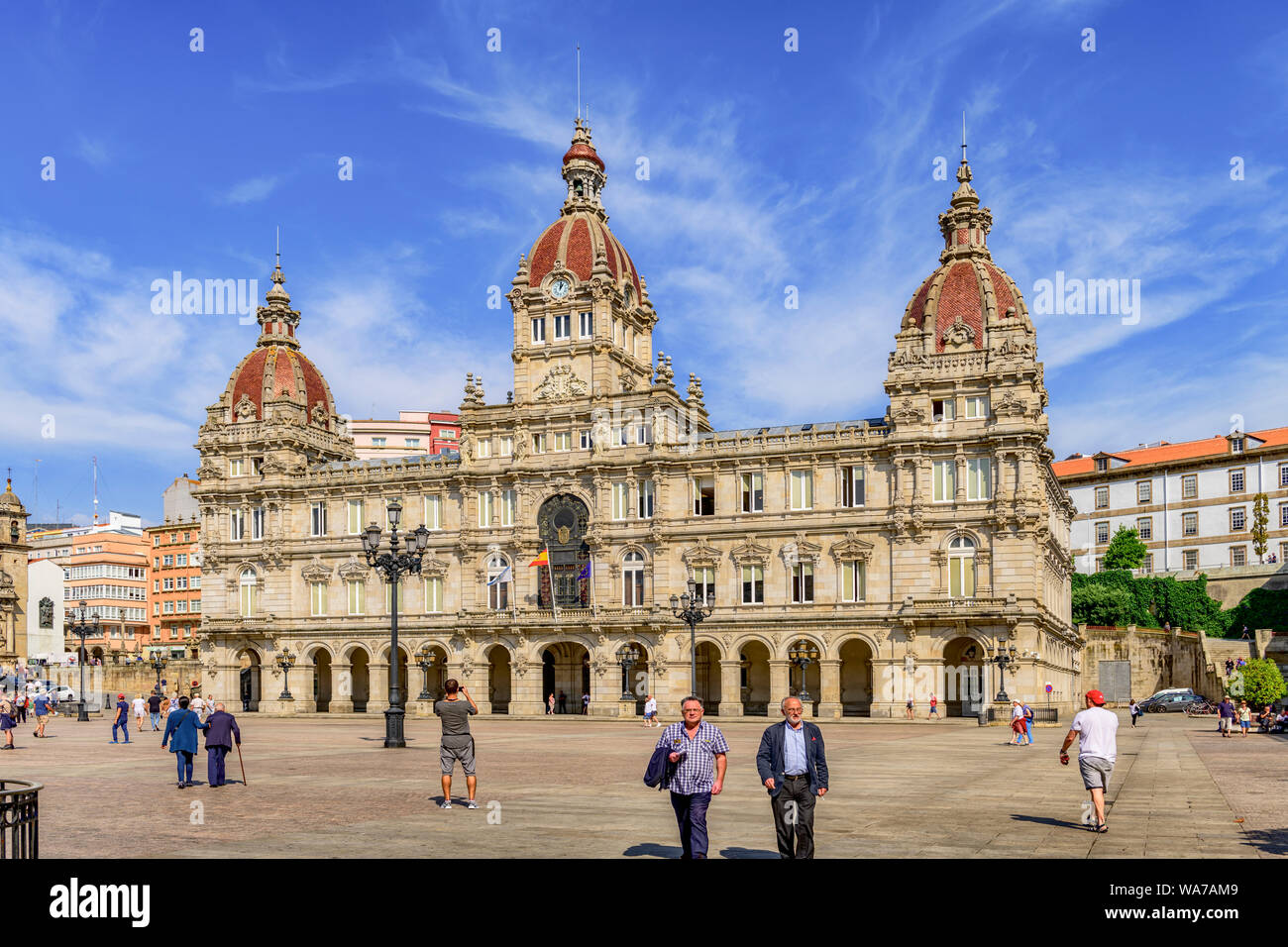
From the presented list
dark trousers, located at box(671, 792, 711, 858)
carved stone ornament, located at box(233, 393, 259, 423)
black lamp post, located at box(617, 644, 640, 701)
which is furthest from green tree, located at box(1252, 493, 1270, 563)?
dark trousers, located at box(671, 792, 711, 858)

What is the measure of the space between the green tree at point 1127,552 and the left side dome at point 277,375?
70765 millimetres

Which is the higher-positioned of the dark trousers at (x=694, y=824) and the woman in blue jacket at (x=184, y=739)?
the dark trousers at (x=694, y=824)

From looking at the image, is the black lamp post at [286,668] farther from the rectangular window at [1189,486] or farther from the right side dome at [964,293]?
the rectangular window at [1189,486]

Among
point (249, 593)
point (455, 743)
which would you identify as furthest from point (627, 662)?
point (455, 743)

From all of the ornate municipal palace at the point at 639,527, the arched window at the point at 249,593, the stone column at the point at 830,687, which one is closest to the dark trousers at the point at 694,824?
the ornate municipal palace at the point at 639,527

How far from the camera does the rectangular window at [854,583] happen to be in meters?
65.1

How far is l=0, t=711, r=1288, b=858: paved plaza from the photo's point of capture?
1559 cm

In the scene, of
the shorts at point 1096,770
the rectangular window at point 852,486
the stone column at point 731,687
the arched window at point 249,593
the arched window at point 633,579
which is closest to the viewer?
the shorts at point 1096,770

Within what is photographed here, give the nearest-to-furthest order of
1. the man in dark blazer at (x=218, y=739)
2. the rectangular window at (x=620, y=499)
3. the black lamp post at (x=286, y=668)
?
1. the man in dark blazer at (x=218, y=739)
2. the rectangular window at (x=620, y=499)
3. the black lamp post at (x=286, y=668)

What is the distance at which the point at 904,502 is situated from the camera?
64.0m

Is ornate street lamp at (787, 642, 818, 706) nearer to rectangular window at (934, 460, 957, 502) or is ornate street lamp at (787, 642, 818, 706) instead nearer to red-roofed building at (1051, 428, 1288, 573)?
rectangular window at (934, 460, 957, 502)
